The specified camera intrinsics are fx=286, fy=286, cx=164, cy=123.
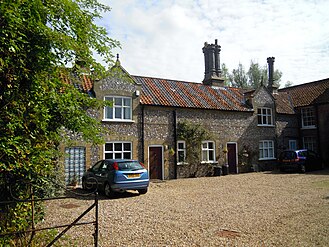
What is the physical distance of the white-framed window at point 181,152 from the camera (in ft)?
65.7

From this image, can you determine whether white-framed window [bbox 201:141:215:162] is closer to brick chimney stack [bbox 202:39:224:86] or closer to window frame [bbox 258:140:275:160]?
window frame [bbox 258:140:275:160]

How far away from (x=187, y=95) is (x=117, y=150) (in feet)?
24.8

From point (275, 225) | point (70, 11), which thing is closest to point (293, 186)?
point (275, 225)

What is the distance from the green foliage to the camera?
66.0 ft

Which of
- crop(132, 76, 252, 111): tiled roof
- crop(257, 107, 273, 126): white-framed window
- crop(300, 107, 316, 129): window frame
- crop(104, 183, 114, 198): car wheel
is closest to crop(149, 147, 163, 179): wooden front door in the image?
crop(132, 76, 252, 111): tiled roof

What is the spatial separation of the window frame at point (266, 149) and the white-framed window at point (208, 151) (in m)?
5.05

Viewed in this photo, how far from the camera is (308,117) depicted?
27.6 m

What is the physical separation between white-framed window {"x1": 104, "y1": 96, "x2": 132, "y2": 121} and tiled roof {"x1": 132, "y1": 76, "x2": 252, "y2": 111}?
1.05 metres

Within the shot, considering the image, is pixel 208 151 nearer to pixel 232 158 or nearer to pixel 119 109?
pixel 232 158

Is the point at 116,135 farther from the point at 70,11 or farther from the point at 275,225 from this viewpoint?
the point at 70,11

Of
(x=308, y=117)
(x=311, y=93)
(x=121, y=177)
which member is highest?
(x=311, y=93)

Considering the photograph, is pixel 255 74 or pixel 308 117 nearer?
pixel 308 117

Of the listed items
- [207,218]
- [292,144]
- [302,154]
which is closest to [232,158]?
[302,154]

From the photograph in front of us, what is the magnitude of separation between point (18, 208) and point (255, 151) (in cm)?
2166
